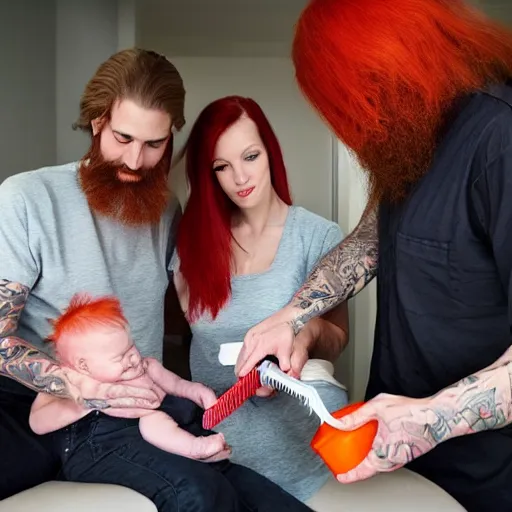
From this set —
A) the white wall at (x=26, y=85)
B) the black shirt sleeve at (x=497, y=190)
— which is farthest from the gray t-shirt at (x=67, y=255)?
the black shirt sleeve at (x=497, y=190)

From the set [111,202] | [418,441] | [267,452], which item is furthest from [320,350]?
[418,441]

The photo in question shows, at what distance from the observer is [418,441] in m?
0.83

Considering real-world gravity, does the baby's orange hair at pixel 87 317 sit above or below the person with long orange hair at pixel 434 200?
below

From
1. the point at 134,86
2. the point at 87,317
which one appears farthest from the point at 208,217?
the point at 87,317

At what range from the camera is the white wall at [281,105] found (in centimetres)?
236

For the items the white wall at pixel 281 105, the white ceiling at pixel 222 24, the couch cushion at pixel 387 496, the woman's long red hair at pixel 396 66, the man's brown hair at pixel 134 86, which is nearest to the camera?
the woman's long red hair at pixel 396 66

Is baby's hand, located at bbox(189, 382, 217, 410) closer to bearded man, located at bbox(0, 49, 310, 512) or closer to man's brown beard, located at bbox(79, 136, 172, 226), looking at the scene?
bearded man, located at bbox(0, 49, 310, 512)

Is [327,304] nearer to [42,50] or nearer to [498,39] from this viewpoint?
[498,39]

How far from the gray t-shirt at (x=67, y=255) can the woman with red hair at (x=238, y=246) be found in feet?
0.29

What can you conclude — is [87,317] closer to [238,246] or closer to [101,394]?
[101,394]

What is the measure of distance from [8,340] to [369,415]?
63 centimetres

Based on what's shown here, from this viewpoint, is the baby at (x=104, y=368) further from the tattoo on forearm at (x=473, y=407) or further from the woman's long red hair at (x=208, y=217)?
the tattoo on forearm at (x=473, y=407)

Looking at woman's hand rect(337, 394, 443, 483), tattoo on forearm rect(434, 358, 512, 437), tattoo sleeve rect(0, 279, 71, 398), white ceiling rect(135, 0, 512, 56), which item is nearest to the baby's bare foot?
tattoo sleeve rect(0, 279, 71, 398)

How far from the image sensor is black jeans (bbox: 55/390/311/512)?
107 centimetres
